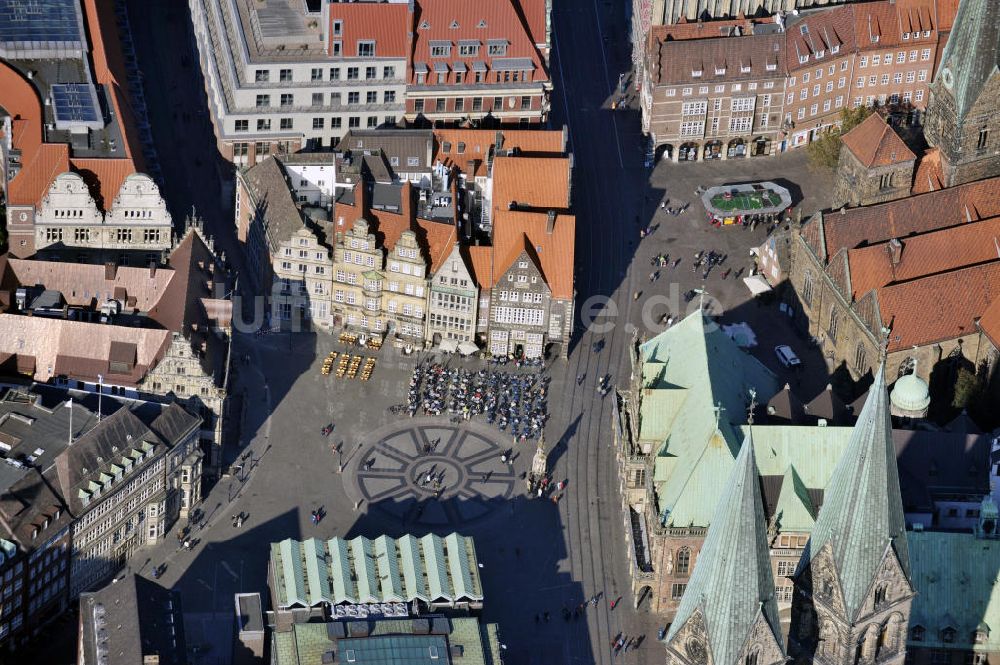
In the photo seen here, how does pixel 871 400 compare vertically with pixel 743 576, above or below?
above
